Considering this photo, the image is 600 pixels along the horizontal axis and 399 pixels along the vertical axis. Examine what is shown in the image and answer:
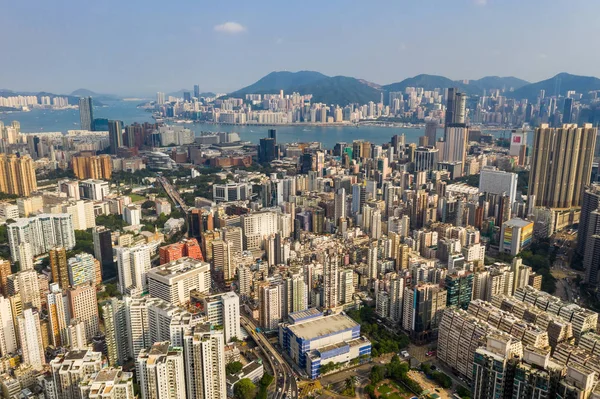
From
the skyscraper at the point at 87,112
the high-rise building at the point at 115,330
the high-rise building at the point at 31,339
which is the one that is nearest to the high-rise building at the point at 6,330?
the high-rise building at the point at 31,339

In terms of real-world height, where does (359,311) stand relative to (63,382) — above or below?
below

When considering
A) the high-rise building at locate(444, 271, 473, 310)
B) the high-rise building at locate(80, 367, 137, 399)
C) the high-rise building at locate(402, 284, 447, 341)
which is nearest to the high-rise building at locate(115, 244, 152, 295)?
the high-rise building at locate(80, 367, 137, 399)

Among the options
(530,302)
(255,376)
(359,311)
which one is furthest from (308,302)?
(530,302)

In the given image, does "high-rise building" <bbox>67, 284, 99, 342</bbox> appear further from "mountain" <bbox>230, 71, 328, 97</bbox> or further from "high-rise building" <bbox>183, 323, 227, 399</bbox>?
"mountain" <bbox>230, 71, 328, 97</bbox>

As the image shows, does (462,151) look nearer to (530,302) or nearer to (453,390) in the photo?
(530,302)

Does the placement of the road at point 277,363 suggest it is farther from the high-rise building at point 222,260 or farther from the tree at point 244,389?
the high-rise building at point 222,260

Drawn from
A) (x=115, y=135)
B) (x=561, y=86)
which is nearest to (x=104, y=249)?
(x=115, y=135)

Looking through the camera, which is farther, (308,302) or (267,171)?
(267,171)
